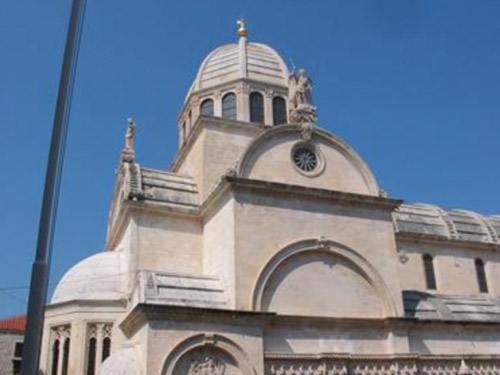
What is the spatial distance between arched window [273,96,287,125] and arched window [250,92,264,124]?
0.70 metres

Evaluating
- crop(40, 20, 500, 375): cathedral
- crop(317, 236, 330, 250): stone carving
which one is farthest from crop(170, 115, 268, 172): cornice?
crop(317, 236, 330, 250): stone carving

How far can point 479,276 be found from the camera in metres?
32.8

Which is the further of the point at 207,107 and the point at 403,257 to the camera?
the point at 207,107

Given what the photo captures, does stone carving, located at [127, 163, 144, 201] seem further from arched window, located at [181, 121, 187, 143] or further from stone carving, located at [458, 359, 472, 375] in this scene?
stone carving, located at [458, 359, 472, 375]

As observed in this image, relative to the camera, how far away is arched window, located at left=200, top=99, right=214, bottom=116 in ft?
102

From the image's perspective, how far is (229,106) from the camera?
30.9 metres

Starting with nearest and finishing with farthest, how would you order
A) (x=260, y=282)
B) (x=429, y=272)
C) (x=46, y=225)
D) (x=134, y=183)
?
(x=46, y=225), (x=260, y=282), (x=134, y=183), (x=429, y=272)

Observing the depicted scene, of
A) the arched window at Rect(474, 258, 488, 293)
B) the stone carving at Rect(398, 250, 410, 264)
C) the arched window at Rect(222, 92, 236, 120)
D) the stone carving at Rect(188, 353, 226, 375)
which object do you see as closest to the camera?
the stone carving at Rect(188, 353, 226, 375)

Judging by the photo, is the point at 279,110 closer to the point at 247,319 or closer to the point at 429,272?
the point at 429,272

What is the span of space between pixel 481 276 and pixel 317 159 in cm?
1384

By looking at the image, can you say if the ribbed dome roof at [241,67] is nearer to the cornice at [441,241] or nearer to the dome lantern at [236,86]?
the dome lantern at [236,86]

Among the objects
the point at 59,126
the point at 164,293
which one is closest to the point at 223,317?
the point at 164,293

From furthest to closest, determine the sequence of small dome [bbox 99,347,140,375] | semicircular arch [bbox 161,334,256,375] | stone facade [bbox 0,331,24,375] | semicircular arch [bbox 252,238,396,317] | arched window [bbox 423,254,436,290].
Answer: stone facade [bbox 0,331,24,375] < arched window [bbox 423,254,436,290] < semicircular arch [bbox 252,238,396,317] < semicircular arch [bbox 161,334,256,375] < small dome [bbox 99,347,140,375]

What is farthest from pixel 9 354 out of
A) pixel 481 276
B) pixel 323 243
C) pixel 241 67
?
pixel 481 276
